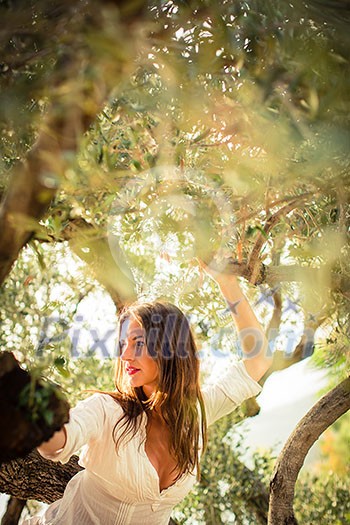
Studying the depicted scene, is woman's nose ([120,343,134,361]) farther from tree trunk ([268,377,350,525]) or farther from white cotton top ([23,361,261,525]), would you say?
tree trunk ([268,377,350,525])

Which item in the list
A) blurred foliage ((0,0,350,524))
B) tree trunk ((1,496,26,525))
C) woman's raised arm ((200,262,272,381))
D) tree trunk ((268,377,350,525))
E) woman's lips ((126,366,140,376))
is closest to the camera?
blurred foliage ((0,0,350,524))

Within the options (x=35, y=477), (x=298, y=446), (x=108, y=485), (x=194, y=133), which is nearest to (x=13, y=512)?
(x=35, y=477)

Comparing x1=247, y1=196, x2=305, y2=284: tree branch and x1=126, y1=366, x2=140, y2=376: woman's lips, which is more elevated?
x1=247, y1=196, x2=305, y2=284: tree branch

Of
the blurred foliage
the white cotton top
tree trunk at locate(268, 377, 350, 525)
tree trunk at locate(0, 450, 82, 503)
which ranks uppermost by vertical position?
the blurred foliage

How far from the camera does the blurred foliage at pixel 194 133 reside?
229cm

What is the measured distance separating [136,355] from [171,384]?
0.74 feet

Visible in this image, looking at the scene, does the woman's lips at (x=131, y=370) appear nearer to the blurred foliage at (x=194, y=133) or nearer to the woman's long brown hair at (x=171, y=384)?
the woman's long brown hair at (x=171, y=384)

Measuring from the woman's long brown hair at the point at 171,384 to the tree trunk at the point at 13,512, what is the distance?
20.9 ft

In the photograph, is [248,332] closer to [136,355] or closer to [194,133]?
[136,355]

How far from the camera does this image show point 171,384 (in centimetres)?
338

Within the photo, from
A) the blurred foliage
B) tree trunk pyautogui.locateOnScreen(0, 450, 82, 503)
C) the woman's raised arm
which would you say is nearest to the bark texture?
the blurred foliage

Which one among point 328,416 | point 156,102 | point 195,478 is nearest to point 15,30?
point 156,102

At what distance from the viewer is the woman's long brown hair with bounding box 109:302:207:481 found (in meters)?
3.31

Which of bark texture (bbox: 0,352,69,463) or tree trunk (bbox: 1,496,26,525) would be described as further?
tree trunk (bbox: 1,496,26,525)
